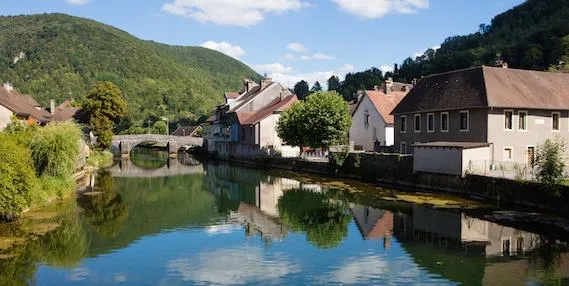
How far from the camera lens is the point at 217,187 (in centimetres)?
4628

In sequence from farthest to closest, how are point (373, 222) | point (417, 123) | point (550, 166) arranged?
point (417, 123) → point (550, 166) → point (373, 222)

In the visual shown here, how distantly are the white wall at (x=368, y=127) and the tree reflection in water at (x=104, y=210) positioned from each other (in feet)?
93.0

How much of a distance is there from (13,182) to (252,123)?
153 ft

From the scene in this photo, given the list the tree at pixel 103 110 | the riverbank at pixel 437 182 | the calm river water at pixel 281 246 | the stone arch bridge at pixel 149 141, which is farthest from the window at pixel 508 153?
the stone arch bridge at pixel 149 141

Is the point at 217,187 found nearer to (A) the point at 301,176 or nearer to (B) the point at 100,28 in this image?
(A) the point at 301,176

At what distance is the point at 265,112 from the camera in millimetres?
71812

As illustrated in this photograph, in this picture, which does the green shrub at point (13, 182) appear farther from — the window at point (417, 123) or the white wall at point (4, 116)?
the window at point (417, 123)

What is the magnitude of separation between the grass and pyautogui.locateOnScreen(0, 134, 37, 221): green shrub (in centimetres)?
3802

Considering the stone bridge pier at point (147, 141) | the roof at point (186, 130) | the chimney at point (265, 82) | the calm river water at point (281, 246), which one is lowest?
the calm river water at point (281, 246)

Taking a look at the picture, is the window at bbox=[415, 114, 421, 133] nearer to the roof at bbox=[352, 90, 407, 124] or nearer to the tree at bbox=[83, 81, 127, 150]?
the roof at bbox=[352, 90, 407, 124]

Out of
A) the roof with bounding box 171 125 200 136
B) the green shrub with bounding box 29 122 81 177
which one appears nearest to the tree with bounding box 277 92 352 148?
the green shrub with bounding box 29 122 81 177

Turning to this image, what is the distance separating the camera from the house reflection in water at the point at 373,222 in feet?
79.5

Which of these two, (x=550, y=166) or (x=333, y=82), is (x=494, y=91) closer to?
(x=550, y=166)

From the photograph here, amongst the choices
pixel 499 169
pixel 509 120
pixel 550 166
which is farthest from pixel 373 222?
pixel 509 120
